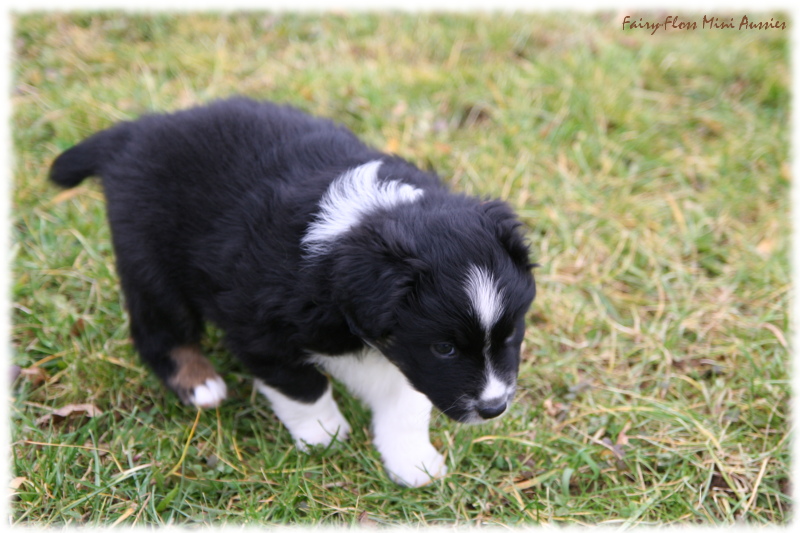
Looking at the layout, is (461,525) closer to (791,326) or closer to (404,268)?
(404,268)

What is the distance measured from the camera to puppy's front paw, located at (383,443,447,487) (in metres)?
3.10

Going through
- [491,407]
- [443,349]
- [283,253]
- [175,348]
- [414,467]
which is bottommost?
[414,467]

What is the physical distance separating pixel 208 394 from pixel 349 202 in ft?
4.10

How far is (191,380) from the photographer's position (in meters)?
3.33

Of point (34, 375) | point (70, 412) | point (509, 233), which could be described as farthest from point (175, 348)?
point (509, 233)

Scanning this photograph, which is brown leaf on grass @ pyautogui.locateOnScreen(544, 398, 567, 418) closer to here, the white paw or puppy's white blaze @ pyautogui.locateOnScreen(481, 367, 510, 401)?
puppy's white blaze @ pyautogui.locateOnScreen(481, 367, 510, 401)

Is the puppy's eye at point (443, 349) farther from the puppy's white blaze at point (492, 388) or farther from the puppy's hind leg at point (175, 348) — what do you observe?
the puppy's hind leg at point (175, 348)

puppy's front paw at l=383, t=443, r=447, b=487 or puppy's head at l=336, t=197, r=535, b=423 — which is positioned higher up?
puppy's head at l=336, t=197, r=535, b=423

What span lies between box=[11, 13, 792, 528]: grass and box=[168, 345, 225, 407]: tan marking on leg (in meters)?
0.07

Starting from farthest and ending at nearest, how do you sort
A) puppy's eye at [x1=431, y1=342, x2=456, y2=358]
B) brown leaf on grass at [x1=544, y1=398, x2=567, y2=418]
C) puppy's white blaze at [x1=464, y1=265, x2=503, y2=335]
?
brown leaf on grass at [x1=544, y1=398, x2=567, y2=418]
puppy's eye at [x1=431, y1=342, x2=456, y2=358]
puppy's white blaze at [x1=464, y1=265, x2=503, y2=335]

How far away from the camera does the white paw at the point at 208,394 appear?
10.9 ft

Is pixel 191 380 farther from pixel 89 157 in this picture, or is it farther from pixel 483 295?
pixel 483 295

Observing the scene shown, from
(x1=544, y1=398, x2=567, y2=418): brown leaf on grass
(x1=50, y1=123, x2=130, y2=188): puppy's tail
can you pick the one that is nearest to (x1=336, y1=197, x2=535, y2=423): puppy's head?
(x1=544, y1=398, x2=567, y2=418): brown leaf on grass

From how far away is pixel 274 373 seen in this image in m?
2.90
